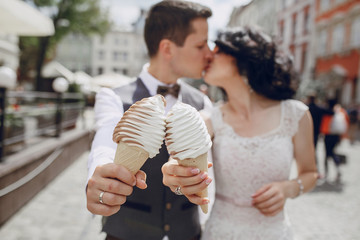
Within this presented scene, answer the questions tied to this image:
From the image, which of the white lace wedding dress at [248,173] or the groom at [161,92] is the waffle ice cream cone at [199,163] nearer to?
the groom at [161,92]

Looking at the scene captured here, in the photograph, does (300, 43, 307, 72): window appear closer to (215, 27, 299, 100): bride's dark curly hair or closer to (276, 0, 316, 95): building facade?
(276, 0, 316, 95): building facade

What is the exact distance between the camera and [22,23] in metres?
4.82

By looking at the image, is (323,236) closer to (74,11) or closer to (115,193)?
(115,193)

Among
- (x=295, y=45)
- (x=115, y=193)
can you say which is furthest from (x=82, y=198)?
(x=295, y=45)

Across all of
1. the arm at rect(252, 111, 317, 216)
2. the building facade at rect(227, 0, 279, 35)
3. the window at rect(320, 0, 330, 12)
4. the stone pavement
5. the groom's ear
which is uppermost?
the window at rect(320, 0, 330, 12)

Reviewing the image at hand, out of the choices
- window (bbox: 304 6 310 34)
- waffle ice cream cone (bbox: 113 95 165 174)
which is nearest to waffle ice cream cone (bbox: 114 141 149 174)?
waffle ice cream cone (bbox: 113 95 165 174)

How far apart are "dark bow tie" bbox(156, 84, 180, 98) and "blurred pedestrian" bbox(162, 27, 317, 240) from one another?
264 millimetres

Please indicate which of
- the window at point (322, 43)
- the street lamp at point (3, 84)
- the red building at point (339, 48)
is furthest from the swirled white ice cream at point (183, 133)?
the window at point (322, 43)

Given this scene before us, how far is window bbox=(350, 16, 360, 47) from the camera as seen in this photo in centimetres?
1698

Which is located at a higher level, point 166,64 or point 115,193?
point 166,64

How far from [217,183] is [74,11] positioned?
66.6 feet

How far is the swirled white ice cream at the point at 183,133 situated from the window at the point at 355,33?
19586 mm

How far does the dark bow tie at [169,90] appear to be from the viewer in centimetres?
132

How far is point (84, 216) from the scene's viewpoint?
3.89 meters
